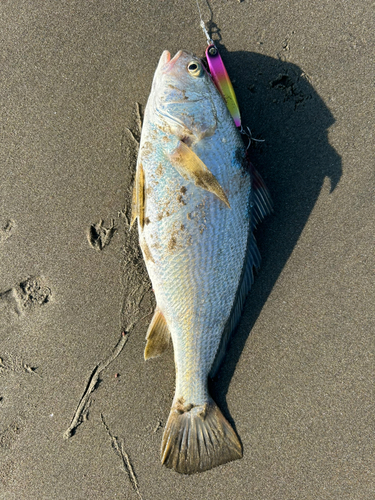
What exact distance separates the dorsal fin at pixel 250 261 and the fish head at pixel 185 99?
0.43 meters

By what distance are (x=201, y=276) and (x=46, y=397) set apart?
150 cm

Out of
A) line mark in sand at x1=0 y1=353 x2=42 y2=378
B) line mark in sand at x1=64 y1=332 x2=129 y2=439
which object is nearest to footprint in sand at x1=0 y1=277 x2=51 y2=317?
line mark in sand at x1=0 y1=353 x2=42 y2=378

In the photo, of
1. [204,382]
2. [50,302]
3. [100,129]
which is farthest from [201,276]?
[100,129]

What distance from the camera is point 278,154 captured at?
2.17 meters

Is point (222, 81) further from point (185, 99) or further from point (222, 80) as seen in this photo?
point (185, 99)

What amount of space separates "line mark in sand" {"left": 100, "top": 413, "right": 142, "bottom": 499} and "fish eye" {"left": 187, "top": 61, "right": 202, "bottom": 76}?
2.49 m

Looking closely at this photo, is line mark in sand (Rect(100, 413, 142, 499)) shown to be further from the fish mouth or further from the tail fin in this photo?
the fish mouth

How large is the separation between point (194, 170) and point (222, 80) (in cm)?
80

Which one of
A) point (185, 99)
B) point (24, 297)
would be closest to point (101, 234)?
point (24, 297)

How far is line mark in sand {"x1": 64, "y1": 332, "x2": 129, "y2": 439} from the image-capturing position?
2.11 metres

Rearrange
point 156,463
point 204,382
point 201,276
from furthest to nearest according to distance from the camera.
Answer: point 156,463 → point 204,382 → point 201,276

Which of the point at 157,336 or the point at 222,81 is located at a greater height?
the point at 222,81

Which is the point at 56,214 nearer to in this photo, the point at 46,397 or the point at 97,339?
the point at 97,339

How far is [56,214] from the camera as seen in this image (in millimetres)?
2154
